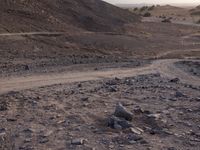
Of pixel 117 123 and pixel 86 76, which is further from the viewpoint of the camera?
pixel 86 76

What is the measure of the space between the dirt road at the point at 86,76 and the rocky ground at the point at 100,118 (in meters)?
1.05

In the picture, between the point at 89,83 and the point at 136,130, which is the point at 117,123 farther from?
the point at 89,83

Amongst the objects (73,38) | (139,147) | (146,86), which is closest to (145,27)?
(73,38)

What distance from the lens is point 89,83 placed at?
→ 1911 centimetres

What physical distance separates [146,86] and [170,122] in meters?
5.29

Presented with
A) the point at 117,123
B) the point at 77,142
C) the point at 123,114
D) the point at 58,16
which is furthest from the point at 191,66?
the point at 58,16

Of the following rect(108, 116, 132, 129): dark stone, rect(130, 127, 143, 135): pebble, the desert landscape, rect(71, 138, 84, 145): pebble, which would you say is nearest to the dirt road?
the desert landscape

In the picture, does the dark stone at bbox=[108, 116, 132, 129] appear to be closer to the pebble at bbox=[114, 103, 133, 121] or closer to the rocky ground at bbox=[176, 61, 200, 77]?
the pebble at bbox=[114, 103, 133, 121]

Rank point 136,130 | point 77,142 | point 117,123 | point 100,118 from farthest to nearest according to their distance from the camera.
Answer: point 100,118, point 117,123, point 136,130, point 77,142

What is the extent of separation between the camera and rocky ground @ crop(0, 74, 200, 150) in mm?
11133

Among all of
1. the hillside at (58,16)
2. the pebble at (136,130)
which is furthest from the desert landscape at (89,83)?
the hillside at (58,16)

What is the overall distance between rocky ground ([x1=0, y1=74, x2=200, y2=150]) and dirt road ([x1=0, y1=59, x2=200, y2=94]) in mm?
1047

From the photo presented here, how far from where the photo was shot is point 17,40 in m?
29.3

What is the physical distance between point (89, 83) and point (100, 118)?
19.9 ft
